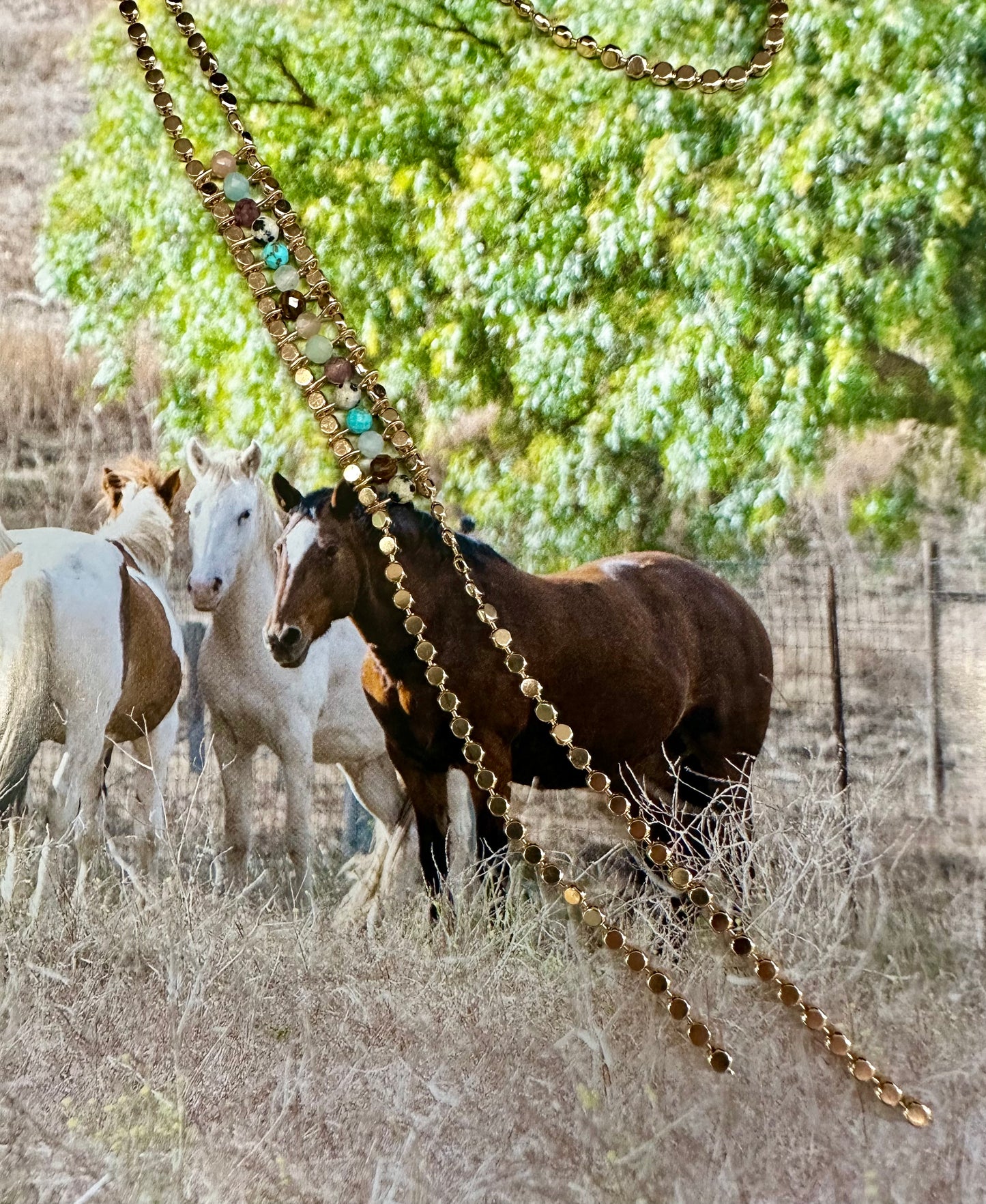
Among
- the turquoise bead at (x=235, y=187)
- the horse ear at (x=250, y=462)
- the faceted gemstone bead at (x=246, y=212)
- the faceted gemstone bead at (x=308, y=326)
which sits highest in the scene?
the turquoise bead at (x=235, y=187)

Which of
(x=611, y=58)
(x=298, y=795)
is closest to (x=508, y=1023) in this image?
(x=298, y=795)

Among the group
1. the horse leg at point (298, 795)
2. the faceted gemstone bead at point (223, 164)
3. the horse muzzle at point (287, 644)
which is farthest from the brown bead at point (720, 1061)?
the faceted gemstone bead at point (223, 164)

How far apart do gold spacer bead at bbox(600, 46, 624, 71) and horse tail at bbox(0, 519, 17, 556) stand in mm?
757

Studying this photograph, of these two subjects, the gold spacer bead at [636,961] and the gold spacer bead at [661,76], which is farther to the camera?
the gold spacer bead at [661,76]

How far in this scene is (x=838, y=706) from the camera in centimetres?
105

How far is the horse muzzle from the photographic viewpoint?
39.5 inches

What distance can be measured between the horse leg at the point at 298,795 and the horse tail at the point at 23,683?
0.76ft

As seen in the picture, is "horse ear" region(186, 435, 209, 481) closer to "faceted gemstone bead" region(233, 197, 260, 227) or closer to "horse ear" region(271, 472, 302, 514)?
"horse ear" region(271, 472, 302, 514)

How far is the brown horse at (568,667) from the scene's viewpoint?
3.39ft

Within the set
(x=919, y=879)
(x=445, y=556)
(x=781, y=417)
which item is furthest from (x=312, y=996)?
(x=781, y=417)

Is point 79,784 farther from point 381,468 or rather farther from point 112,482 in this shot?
point 381,468

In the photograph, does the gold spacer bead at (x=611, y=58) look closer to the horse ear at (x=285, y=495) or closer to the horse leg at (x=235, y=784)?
the horse ear at (x=285, y=495)

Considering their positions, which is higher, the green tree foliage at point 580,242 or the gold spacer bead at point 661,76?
the gold spacer bead at point 661,76

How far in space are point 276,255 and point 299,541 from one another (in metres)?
0.29
